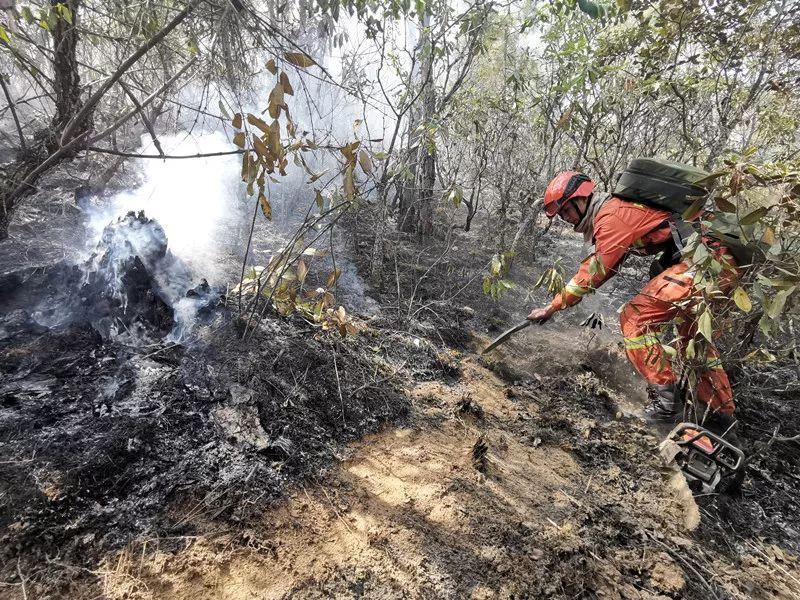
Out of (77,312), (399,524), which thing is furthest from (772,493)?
(77,312)

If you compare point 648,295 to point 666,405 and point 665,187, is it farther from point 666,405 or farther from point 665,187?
point 666,405

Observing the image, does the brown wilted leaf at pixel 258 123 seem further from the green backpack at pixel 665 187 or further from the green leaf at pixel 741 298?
the green backpack at pixel 665 187

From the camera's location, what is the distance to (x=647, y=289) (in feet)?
9.64

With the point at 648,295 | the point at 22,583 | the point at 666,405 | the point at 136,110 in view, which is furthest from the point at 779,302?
the point at 136,110

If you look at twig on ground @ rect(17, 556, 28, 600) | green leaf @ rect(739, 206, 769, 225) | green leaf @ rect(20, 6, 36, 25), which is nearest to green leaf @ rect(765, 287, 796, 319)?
green leaf @ rect(739, 206, 769, 225)

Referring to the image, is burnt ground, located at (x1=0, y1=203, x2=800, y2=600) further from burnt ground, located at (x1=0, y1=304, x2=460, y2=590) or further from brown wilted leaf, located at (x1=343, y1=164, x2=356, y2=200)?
brown wilted leaf, located at (x1=343, y1=164, x2=356, y2=200)

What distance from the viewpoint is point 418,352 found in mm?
3768

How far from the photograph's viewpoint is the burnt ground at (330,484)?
1.76 metres

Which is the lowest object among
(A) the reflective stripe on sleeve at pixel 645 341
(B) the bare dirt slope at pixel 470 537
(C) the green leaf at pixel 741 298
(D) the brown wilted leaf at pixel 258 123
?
(B) the bare dirt slope at pixel 470 537

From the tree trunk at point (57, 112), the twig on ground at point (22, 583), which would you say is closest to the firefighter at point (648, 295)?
the twig on ground at point (22, 583)

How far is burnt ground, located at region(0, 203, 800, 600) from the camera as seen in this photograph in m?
1.76

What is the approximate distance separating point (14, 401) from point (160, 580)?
1.31 metres

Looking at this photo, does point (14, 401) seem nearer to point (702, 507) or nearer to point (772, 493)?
point (702, 507)

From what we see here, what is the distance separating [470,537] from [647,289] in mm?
2080
